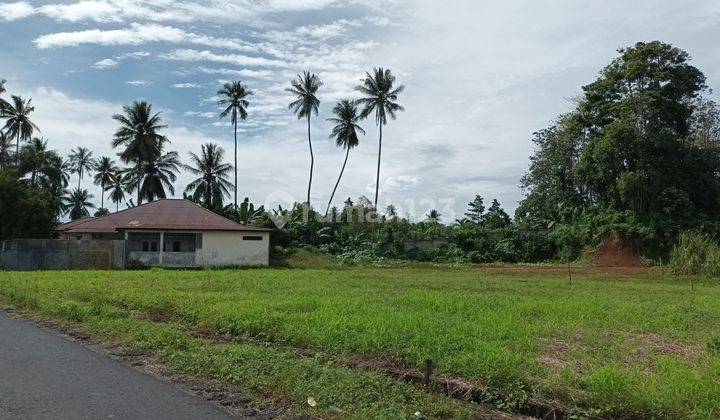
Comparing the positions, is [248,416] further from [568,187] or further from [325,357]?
[568,187]

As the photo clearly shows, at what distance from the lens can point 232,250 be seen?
33781mm

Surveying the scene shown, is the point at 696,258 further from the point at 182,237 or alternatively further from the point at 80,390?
the point at 80,390

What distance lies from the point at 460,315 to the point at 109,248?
2363 centimetres

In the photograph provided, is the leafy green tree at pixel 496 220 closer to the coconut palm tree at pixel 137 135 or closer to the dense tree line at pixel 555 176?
the dense tree line at pixel 555 176

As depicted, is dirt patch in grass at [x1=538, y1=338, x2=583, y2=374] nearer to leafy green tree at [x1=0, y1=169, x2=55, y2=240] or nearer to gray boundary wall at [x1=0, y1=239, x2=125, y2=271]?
gray boundary wall at [x1=0, y1=239, x2=125, y2=271]

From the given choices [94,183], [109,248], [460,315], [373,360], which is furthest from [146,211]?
[94,183]

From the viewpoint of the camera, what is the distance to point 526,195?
50.7 meters

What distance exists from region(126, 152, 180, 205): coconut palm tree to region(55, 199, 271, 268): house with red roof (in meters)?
14.0

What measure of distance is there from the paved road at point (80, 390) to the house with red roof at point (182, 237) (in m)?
24.2

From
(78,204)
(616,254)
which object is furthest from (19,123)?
(616,254)

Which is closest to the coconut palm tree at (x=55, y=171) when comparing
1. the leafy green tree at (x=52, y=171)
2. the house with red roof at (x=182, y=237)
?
the leafy green tree at (x=52, y=171)

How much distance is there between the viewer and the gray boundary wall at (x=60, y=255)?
2800 cm

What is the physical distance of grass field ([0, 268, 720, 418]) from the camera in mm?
5777

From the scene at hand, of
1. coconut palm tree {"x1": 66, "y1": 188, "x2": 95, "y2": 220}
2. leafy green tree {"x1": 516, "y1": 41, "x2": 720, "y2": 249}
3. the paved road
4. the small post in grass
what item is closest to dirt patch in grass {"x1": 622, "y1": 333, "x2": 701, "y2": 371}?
the small post in grass
